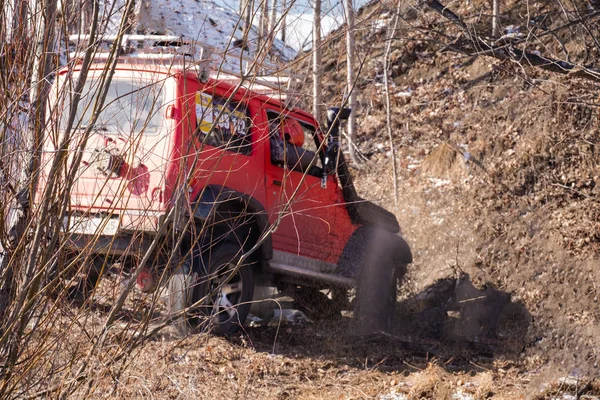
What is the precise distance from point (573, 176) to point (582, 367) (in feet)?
14.9

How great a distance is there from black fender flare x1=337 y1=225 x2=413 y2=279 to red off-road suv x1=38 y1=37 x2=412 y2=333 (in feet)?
0.04

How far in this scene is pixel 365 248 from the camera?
8.27 metres

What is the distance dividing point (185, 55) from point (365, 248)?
4539 millimetres

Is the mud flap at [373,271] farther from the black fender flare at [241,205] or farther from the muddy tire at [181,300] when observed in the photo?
the muddy tire at [181,300]

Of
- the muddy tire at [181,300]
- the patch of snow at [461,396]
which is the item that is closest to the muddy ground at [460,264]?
the patch of snow at [461,396]

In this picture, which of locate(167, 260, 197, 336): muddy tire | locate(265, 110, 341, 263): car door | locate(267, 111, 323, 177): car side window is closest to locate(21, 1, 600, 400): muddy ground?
locate(167, 260, 197, 336): muddy tire

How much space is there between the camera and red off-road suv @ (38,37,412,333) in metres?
3.75

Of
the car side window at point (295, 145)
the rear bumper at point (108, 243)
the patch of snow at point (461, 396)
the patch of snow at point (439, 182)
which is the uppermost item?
the car side window at point (295, 145)

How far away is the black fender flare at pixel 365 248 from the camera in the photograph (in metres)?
8.15

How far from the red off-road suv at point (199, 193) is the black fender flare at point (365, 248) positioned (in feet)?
0.04

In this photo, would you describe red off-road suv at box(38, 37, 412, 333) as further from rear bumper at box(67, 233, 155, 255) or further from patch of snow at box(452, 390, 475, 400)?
patch of snow at box(452, 390, 475, 400)

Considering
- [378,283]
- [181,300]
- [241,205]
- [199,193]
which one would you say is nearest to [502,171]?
[378,283]

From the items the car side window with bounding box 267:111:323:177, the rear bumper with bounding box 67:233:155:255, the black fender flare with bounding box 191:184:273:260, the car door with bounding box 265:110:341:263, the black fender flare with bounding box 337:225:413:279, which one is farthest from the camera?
the black fender flare with bounding box 337:225:413:279

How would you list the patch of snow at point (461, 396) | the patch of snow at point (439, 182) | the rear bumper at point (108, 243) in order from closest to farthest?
the rear bumper at point (108, 243)
the patch of snow at point (461, 396)
the patch of snow at point (439, 182)
